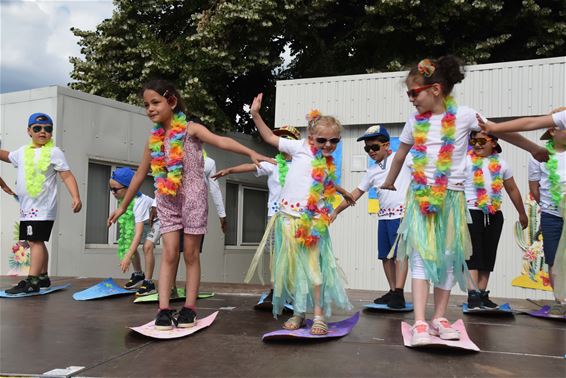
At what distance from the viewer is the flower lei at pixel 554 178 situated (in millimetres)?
4797

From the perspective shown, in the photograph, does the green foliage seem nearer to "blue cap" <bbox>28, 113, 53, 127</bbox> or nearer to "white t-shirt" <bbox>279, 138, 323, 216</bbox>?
"blue cap" <bbox>28, 113, 53, 127</bbox>

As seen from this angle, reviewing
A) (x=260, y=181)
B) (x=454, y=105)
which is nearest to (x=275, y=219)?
(x=454, y=105)

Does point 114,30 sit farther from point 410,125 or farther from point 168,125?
point 410,125

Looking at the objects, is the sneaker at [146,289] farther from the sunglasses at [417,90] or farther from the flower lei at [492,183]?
the sunglasses at [417,90]

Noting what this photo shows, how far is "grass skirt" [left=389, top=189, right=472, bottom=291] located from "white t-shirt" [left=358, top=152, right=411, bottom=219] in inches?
65.6

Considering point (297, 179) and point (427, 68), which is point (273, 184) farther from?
point (427, 68)

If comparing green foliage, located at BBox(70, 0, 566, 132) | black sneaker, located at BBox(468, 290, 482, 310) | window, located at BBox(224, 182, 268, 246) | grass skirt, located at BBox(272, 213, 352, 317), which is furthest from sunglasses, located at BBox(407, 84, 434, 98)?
green foliage, located at BBox(70, 0, 566, 132)

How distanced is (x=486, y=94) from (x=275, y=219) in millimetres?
6584

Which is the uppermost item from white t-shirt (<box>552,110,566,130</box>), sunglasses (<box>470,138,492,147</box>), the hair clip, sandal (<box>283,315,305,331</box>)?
the hair clip

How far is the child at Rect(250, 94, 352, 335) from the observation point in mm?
3967

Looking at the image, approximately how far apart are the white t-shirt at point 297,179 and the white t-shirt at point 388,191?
1527 millimetres

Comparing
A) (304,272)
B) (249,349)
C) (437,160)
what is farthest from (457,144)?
(249,349)

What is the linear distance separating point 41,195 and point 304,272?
12.3 feet

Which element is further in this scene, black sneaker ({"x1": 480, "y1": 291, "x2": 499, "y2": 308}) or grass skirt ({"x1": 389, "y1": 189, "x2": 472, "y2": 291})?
black sneaker ({"x1": 480, "y1": 291, "x2": 499, "y2": 308})
